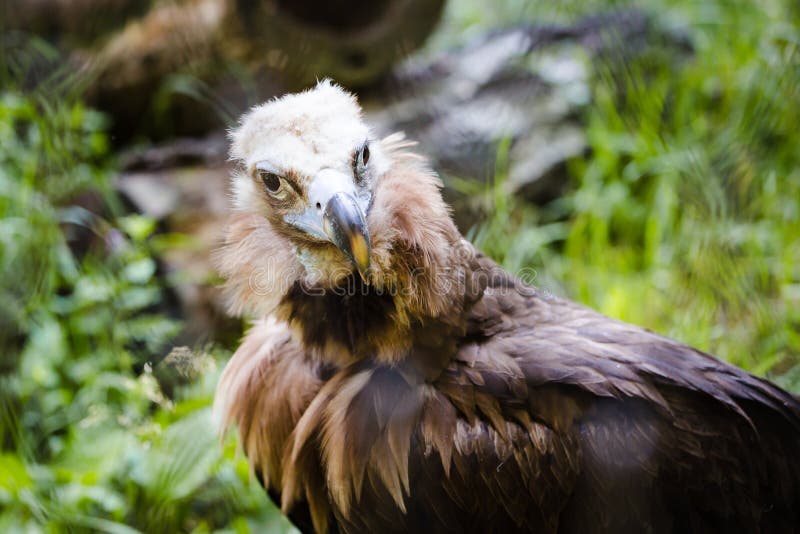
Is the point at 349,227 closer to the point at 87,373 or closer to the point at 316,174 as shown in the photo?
the point at 316,174

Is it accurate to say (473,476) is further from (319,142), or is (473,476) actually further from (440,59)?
(440,59)

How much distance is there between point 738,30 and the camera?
314cm

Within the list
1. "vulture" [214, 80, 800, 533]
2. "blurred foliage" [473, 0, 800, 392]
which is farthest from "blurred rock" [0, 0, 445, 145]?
"blurred foliage" [473, 0, 800, 392]

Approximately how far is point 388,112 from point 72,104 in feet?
4.06

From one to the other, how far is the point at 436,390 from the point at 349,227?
1.25ft

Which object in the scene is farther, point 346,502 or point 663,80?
point 663,80

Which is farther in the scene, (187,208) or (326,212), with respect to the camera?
(187,208)

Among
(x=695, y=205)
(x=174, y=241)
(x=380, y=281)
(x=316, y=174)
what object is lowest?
(x=695, y=205)

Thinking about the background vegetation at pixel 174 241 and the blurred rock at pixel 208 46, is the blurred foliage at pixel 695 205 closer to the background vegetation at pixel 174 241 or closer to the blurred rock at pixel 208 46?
the background vegetation at pixel 174 241

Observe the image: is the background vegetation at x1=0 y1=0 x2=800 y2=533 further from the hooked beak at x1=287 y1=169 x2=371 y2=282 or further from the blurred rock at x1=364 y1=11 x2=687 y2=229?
the hooked beak at x1=287 y1=169 x2=371 y2=282

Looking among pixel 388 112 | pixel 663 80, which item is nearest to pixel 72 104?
pixel 388 112

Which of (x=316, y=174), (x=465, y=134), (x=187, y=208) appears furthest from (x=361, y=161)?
(x=187, y=208)

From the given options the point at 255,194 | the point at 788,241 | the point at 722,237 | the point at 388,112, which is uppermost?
the point at 388,112

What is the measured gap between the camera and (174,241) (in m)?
2.64
